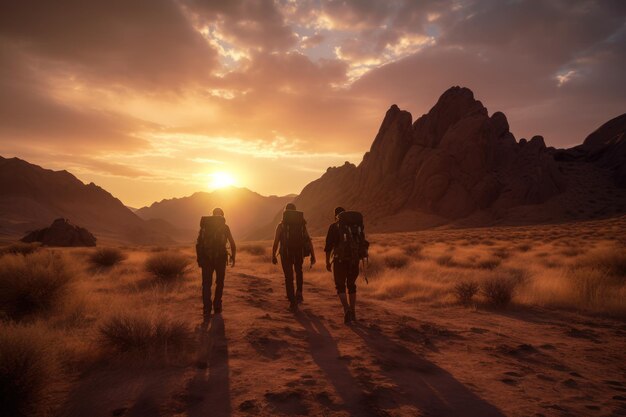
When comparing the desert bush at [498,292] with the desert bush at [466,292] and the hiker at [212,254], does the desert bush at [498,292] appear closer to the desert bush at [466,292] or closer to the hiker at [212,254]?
the desert bush at [466,292]

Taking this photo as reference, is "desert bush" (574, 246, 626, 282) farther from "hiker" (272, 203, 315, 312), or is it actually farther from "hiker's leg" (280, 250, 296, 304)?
"hiker's leg" (280, 250, 296, 304)

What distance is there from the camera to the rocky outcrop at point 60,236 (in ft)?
124

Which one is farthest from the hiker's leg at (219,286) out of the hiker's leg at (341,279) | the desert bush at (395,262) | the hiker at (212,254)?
the desert bush at (395,262)

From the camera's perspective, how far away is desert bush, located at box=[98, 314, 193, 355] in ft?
16.3

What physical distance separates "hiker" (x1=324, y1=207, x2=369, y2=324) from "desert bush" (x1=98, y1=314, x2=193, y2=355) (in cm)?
318

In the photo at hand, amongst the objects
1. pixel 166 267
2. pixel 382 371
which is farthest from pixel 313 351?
pixel 166 267

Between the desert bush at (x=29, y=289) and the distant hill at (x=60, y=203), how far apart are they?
10254 centimetres

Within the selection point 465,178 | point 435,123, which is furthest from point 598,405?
point 435,123

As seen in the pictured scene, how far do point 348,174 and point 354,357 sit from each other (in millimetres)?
97874

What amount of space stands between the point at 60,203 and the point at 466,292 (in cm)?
13796

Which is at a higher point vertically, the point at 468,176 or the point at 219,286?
the point at 468,176

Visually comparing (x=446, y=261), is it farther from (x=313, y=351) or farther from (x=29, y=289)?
(x=29, y=289)

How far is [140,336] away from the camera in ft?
16.4

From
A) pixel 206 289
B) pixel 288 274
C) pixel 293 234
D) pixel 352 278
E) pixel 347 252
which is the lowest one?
pixel 206 289
